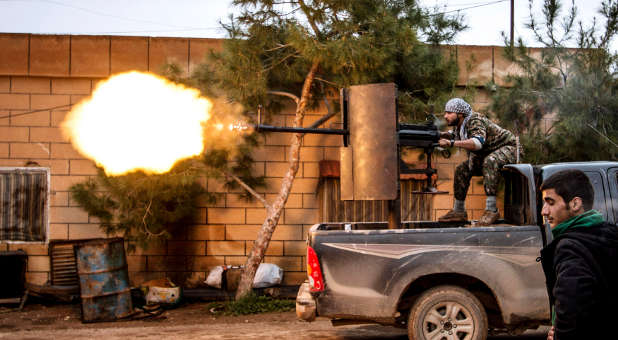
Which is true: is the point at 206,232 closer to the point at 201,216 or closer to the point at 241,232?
the point at 201,216

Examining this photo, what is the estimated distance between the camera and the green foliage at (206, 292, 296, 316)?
30.9 feet

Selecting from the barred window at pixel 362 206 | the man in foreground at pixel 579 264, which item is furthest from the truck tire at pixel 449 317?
the barred window at pixel 362 206

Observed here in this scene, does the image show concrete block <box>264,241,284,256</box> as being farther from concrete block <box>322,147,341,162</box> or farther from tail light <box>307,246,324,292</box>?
tail light <box>307,246,324,292</box>

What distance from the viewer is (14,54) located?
11.1 m

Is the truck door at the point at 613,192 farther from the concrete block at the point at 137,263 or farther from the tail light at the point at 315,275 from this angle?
the concrete block at the point at 137,263

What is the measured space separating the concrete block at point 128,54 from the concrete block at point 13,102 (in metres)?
1.70

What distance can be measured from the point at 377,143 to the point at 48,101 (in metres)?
6.99

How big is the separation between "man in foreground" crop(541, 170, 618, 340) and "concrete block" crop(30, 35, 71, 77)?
397 inches

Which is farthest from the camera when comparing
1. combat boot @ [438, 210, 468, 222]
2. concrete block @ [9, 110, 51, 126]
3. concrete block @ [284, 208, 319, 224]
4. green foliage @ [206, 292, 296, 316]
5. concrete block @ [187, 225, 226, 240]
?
concrete block @ [284, 208, 319, 224]

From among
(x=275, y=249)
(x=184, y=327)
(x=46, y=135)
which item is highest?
(x=46, y=135)

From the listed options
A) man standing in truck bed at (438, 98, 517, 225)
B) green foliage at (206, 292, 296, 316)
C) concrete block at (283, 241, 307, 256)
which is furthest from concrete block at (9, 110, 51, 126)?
man standing in truck bed at (438, 98, 517, 225)

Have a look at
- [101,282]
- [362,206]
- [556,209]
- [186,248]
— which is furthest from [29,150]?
[556,209]

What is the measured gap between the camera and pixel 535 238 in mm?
5734

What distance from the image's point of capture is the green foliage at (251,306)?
30.9ft
